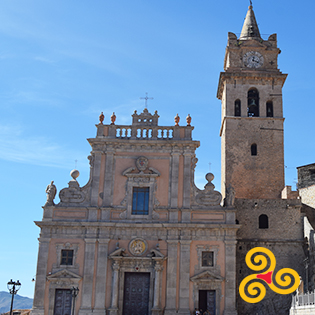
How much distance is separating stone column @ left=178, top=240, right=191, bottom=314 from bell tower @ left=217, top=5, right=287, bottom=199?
714 cm

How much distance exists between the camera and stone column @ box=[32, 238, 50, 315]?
27.0 meters

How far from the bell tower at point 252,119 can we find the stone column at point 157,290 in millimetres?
8765

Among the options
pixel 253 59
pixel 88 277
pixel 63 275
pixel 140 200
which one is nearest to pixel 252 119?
pixel 253 59

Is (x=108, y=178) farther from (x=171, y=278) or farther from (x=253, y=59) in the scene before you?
(x=253, y=59)

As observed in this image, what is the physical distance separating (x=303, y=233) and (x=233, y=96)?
1183 centimetres

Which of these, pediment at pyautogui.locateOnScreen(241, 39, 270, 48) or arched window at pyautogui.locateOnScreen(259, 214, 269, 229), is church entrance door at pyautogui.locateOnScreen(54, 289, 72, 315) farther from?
pediment at pyautogui.locateOnScreen(241, 39, 270, 48)

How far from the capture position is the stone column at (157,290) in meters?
26.7

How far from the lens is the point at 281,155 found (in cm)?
3466

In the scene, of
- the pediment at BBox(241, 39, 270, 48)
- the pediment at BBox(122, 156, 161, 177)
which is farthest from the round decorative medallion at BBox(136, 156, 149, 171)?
the pediment at BBox(241, 39, 270, 48)

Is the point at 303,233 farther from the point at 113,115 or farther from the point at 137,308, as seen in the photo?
the point at 113,115

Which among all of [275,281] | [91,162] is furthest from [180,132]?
[275,281]

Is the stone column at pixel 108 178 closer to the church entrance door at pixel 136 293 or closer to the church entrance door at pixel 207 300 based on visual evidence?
the church entrance door at pixel 136 293

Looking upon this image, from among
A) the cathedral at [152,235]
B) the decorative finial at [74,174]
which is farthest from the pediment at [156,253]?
the decorative finial at [74,174]

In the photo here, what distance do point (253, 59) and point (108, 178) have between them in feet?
52.2
